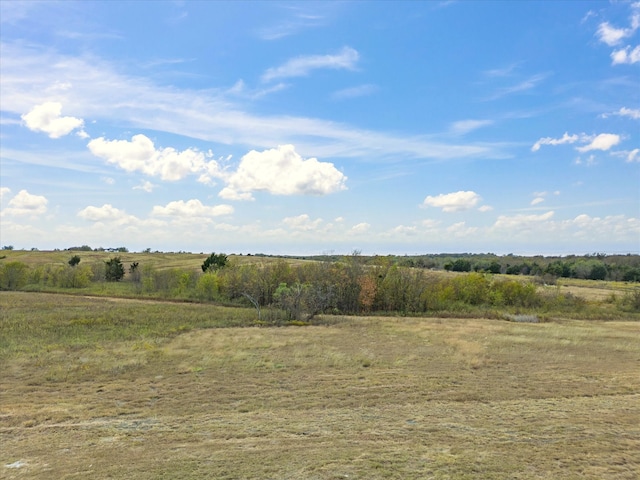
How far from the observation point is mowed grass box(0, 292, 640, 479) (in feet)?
28.0

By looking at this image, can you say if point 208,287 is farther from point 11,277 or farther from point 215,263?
point 11,277

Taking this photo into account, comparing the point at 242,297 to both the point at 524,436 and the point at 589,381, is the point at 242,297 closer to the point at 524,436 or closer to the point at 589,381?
the point at 589,381

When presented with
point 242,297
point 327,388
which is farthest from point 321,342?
point 242,297

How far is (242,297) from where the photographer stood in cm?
5344

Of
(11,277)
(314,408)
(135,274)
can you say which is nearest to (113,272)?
(135,274)

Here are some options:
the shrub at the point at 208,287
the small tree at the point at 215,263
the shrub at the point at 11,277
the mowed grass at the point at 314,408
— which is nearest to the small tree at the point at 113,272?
the shrub at the point at 11,277

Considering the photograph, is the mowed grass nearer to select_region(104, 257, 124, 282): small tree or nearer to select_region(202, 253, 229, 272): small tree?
select_region(202, 253, 229, 272): small tree

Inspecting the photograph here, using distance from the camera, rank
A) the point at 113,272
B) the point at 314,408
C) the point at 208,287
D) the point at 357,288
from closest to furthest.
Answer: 1. the point at 314,408
2. the point at 357,288
3. the point at 208,287
4. the point at 113,272

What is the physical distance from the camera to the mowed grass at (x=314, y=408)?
8.55m

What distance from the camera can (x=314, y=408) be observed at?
41.7ft

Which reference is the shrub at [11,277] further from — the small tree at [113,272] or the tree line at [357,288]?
the small tree at [113,272]

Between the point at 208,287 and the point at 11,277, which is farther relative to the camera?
the point at 11,277

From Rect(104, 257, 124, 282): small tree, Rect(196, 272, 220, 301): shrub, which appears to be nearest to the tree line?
Rect(196, 272, 220, 301): shrub

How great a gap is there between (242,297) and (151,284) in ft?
Result: 53.5
